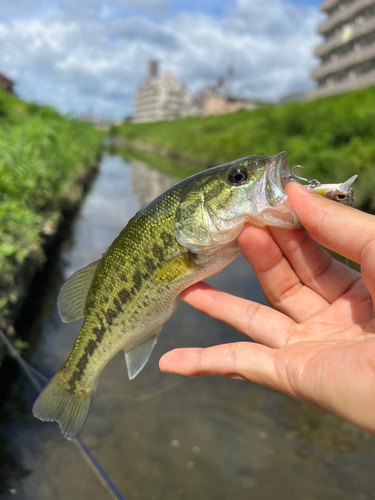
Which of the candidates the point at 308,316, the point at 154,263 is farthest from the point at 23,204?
the point at 308,316

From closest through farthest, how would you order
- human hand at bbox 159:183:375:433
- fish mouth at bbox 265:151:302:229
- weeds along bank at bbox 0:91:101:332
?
human hand at bbox 159:183:375:433, fish mouth at bbox 265:151:302:229, weeds along bank at bbox 0:91:101:332

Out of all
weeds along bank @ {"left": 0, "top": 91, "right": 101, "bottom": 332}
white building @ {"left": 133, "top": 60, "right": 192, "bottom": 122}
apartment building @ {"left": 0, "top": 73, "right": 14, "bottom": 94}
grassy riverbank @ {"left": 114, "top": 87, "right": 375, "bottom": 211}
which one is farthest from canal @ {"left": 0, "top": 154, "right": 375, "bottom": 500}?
white building @ {"left": 133, "top": 60, "right": 192, "bottom": 122}

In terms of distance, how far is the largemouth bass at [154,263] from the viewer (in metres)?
2.23

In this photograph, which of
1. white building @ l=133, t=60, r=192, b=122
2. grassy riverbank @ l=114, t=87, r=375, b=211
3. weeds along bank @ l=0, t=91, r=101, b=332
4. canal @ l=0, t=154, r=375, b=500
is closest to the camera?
canal @ l=0, t=154, r=375, b=500

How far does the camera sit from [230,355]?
2377mm

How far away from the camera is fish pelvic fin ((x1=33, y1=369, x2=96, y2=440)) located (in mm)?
2623

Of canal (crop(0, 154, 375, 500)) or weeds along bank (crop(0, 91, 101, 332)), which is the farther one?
weeds along bank (crop(0, 91, 101, 332))

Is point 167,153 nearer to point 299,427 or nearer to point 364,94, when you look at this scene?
point 364,94

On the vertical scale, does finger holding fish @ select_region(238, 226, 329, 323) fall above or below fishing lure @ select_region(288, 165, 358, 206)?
below

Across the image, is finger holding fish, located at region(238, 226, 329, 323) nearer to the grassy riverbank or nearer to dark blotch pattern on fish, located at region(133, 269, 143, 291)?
dark blotch pattern on fish, located at region(133, 269, 143, 291)

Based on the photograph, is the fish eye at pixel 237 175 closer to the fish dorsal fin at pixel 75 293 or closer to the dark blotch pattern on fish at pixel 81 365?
the fish dorsal fin at pixel 75 293

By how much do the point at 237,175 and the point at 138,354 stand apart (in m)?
1.69

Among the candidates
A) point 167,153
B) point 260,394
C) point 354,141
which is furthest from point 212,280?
point 167,153

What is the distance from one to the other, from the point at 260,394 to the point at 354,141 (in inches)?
610
